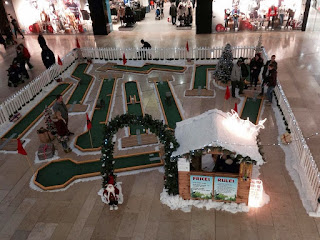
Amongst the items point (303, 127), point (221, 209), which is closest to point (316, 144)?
point (303, 127)

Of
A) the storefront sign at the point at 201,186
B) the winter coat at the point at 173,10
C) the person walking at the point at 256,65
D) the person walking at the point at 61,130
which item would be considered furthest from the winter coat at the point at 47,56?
the winter coat at the point at 173,10

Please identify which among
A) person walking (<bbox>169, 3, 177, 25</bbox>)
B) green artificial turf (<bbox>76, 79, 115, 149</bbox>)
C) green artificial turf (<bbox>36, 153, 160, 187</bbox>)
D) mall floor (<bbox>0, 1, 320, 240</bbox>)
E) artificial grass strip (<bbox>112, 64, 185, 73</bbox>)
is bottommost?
mall floor (<bbox>0, 1, 320, 240</bbox>)

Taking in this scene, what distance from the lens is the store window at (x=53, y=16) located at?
22.4 metres

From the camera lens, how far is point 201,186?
6906 mm

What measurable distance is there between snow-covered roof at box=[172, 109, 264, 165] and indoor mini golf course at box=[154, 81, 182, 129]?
3.07 meters

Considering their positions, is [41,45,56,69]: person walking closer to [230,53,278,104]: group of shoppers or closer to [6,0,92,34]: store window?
[230,53,278,104]: group of shoppers

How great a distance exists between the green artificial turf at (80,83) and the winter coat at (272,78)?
7.80 m

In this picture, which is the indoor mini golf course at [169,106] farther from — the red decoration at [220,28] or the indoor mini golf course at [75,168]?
the red decoration at [220,28]

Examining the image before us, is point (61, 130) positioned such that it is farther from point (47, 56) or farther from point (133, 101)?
point (47, 56)

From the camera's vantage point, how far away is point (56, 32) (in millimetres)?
23219

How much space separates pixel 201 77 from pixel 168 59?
9.36 feet

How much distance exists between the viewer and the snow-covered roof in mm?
6215

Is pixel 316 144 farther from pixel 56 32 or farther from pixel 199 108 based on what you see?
pixel 56 32

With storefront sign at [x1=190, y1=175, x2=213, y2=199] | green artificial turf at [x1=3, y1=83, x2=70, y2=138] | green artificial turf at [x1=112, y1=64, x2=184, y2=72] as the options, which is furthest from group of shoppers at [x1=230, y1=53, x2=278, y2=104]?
green artificial turf at [x1=3, y1=83, x2=70, y2=138]
